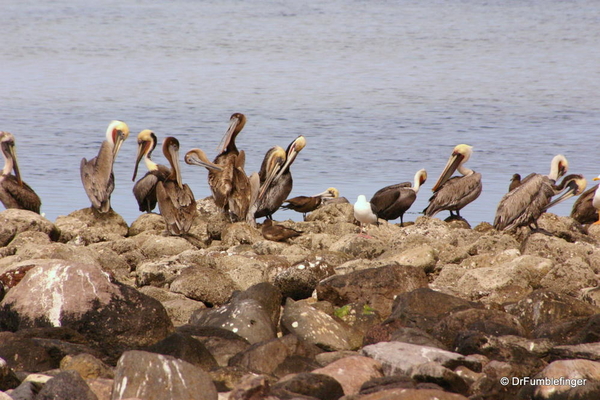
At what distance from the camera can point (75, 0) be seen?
133 ft

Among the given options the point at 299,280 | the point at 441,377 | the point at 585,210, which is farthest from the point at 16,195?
the point at 441,377

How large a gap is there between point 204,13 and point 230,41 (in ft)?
26.1

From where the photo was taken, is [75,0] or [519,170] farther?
[75,0]

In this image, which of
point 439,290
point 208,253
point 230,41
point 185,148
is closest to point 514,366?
point 439,290

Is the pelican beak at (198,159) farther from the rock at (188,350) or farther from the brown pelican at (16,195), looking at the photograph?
the rock at (188,350)

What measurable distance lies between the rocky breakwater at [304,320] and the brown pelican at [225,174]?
1471 mm

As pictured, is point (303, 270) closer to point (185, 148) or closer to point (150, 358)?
point (150, 358)

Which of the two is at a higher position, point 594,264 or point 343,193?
point 594,264

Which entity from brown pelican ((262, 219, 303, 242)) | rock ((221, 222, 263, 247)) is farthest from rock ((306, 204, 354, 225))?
rock ((221, 222, 263, 247))

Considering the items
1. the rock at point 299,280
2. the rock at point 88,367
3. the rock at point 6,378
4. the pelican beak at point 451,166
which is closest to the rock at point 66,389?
the rock at point 6,378

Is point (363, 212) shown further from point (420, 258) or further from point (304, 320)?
point (304, 320)

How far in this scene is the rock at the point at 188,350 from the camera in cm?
487

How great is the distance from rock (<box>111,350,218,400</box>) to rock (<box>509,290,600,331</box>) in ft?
7.65

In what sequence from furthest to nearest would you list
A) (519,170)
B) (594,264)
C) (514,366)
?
(519,170), (594,264), (514,366)
